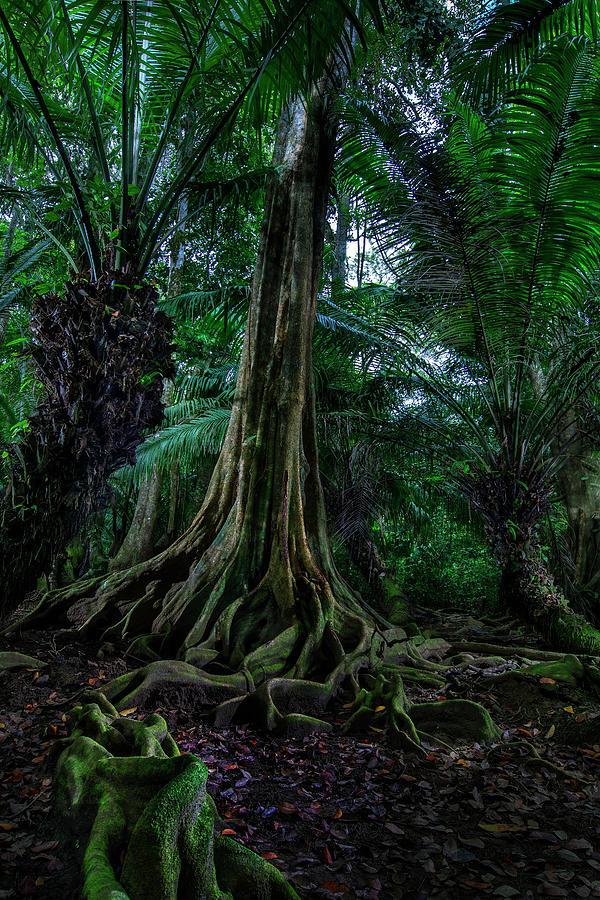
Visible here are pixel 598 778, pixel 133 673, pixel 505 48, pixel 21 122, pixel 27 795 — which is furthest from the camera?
pixel 505 48

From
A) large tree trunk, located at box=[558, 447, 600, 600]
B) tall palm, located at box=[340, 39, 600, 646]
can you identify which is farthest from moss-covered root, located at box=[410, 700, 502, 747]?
large tree trunk, located at box=[558, 447, 600, 600]

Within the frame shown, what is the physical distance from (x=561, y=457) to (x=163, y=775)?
4.79m

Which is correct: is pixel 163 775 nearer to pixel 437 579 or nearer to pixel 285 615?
pixel 285 615

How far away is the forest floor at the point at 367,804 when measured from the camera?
1.85m

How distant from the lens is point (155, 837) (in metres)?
1.55

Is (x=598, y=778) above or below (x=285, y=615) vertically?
below

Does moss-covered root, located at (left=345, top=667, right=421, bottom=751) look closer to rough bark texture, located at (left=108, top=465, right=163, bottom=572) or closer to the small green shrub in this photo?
the small green shrub

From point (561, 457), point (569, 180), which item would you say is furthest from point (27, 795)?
point (569, 180)

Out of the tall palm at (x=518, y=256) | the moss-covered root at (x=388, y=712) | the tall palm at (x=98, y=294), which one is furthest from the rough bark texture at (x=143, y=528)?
the moss-covered root at (x=388, y=712)

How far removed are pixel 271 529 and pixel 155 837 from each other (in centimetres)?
317

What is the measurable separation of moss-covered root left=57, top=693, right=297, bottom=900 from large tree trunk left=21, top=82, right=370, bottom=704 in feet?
5.73

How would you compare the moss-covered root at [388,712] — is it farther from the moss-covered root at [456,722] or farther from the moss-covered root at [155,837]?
the moss-covered root at [155,837]

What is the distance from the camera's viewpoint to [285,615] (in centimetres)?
423

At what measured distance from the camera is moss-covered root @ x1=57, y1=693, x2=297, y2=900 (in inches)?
58.6
